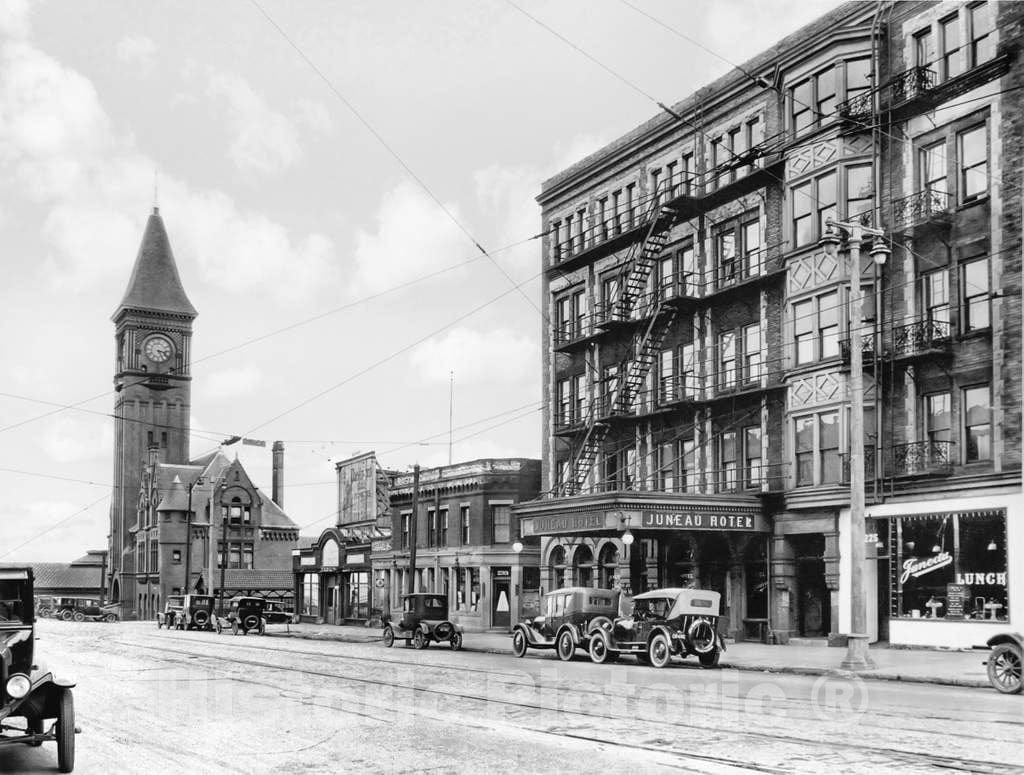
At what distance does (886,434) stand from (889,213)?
629cm

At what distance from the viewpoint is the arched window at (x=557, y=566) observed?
4559cm

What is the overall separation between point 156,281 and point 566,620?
353ft

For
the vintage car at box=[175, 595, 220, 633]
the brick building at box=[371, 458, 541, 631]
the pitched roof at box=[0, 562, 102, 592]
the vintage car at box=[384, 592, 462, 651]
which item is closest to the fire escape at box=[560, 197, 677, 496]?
the vintage car at box=[384, 592, 462, 651]

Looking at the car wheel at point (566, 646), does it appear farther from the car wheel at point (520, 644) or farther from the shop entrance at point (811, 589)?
the shop entrance at point (811, 589)

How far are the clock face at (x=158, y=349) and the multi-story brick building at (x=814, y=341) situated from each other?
89971 mm

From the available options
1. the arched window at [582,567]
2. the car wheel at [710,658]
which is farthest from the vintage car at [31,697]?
the arched window at [582,567]

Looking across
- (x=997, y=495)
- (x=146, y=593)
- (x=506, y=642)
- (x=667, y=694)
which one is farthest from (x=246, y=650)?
(x=146, y=593)

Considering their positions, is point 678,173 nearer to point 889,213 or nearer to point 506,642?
point 889,213

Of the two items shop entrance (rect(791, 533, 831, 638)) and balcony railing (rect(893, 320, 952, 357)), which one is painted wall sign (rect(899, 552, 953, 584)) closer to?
shop entrance (rect(791, 533, 831, 638))

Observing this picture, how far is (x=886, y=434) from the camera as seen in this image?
32500 millimetres

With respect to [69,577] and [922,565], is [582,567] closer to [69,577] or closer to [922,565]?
[922,565]

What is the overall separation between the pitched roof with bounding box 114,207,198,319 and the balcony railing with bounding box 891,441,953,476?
108 meters

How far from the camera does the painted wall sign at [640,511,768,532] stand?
119ft

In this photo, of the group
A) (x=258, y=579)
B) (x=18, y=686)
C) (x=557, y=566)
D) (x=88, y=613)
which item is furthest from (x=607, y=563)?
(x=88, y=613)
